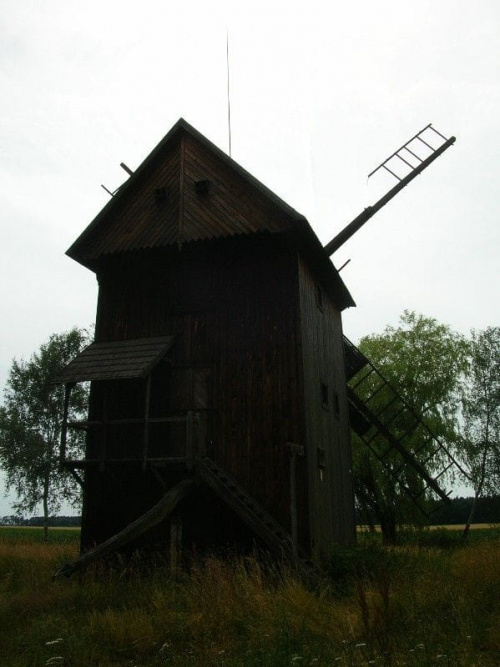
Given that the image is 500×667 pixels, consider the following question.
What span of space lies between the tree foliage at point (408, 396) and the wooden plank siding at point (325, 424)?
7390 mm

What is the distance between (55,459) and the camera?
3678 cm

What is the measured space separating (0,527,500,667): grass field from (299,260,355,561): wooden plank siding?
281cm

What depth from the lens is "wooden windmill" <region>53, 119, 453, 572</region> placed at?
1401cm

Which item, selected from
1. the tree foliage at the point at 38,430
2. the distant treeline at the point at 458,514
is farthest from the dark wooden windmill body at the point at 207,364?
the tree foliage at the point at 38,430

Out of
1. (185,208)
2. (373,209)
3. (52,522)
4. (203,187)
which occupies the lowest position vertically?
(52,522)

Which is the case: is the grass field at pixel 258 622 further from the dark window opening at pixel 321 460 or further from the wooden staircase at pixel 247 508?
the dark window opening at pixel 321 460

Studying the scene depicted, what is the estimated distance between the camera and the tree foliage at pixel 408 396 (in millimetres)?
26656

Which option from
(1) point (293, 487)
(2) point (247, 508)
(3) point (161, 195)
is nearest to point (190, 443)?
(2) point (247, 508)

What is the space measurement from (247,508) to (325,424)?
14.9 ft

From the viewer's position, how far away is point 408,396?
28.9 meters

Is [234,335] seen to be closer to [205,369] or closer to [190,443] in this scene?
[205,369]

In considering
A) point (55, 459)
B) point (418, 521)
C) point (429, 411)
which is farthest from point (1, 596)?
point (55, 459)

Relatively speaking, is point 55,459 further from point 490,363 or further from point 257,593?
point 257,593

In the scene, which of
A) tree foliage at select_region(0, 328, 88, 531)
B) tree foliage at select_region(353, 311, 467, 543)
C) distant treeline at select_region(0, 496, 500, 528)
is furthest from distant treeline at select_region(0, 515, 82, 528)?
tree foliage at select_region(353, 311, 467, 543)
